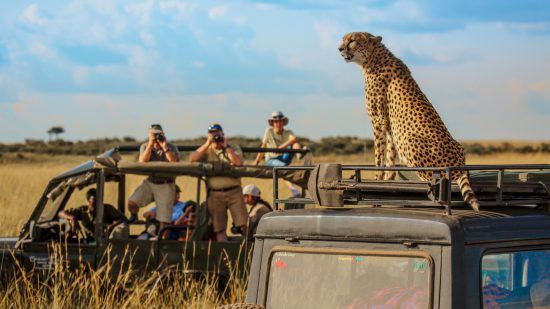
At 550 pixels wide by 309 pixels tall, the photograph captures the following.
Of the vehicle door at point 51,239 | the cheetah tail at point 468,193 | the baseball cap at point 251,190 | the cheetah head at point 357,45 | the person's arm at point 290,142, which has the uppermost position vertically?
the cheetah head at point 357,45

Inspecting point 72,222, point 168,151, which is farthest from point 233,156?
point 72,222

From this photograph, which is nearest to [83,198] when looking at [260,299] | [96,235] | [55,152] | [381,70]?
[96,235]

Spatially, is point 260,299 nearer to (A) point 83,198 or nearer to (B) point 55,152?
(A) point 83,198

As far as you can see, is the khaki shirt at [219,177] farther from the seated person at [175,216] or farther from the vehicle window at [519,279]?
the vehicle window at [519,279]

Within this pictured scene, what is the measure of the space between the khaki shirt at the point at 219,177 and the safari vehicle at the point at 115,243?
0.21 meters

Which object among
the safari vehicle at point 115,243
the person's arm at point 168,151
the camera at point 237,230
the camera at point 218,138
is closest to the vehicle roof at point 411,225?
the safari vehicle at point 115,243

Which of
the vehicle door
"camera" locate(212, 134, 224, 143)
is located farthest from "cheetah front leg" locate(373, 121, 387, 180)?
the vehicle door

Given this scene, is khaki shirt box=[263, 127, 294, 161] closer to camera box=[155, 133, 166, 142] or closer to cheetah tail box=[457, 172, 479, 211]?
camera box=[155, 133, 166, 142]

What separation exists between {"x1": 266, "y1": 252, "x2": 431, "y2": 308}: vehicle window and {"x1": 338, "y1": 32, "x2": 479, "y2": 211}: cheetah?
271 centimetres

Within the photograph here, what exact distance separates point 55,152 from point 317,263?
1516 inches

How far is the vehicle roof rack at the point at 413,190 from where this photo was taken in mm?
3959

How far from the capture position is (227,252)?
891 cm

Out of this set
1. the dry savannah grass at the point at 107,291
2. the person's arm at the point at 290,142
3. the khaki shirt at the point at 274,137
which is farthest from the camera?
the khaki shirt at the point at 274,137

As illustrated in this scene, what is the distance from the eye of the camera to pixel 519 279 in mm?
3994
